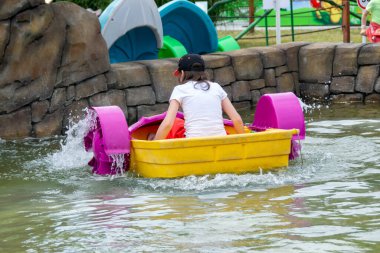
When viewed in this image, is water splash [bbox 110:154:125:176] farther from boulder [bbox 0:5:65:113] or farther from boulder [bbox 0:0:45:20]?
boulder [bbox 0:0:45:20]

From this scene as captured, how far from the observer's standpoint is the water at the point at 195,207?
227 inches

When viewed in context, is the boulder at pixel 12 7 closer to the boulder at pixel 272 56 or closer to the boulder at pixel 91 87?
Answer: the boulder at pixel 91 87

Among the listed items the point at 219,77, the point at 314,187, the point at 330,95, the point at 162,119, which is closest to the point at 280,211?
the point at 314,187

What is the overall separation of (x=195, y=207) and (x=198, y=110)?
1.46m

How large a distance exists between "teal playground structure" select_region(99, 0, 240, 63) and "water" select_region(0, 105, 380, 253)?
3537 mm

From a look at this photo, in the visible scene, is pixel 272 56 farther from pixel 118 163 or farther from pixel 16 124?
pixel 118 163

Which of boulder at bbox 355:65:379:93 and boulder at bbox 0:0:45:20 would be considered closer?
boulder at bbox 0:0:45:20

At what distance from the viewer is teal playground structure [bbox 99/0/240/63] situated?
41.5 ft

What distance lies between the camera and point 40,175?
8453 millimetres

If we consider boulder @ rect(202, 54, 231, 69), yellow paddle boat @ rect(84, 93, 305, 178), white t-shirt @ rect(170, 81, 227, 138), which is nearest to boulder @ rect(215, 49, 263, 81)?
boulder @ rect(202, 54, 231, 69)

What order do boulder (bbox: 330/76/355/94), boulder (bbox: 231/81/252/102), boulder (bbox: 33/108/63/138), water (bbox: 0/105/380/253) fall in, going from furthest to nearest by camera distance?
boulder (bbox: 330/76/355/94) → boulder (bbox: 231/81/252/102) → boulder (bbox: 33/108/63/138) → water (bbox: 0/105/380/253)

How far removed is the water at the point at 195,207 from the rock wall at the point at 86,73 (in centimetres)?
145

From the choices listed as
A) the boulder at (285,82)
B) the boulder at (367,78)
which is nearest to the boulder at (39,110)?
the boulder at (285,82)

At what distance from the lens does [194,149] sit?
25.0 feet
